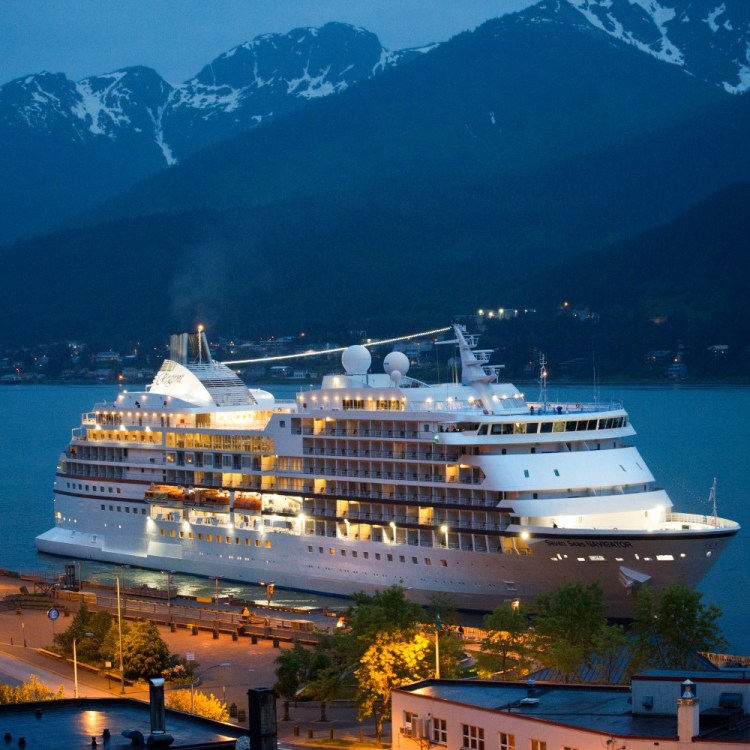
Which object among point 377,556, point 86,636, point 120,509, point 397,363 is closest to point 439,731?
point 86,636

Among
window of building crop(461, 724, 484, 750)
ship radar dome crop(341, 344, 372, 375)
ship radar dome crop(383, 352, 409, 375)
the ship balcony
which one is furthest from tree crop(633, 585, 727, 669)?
ship radar dome crop(341, 344, 372, 375)

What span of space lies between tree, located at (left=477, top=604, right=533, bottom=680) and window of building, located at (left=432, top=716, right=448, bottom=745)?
7500 mm

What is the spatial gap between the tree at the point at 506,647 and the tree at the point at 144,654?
25.9ft

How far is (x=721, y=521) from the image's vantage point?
40.9 metres

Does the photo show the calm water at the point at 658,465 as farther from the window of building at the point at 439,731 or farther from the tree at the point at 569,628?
the window of building at the point at 439,731

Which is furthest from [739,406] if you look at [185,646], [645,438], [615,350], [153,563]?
[185,646]

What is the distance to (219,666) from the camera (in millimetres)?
36438

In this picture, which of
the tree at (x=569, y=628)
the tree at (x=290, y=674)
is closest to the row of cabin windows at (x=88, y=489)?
the tree at (x=290, y=674)

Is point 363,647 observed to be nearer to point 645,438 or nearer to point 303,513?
point 303,513

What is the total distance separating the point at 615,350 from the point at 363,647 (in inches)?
6257

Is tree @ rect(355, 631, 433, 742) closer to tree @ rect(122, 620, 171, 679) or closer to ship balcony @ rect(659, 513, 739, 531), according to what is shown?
tree @ rect(122, 620, 171, 679)

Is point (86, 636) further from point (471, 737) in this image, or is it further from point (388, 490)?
point (471, 737)

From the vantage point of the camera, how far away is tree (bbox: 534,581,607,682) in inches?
1199

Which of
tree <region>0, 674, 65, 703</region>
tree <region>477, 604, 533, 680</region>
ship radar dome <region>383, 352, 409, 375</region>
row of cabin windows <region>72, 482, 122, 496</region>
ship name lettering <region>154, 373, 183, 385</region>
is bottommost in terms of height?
tree <region>0, 674, 65, 703</region>
